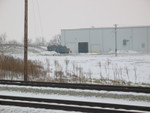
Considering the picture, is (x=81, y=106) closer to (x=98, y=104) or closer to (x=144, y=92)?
(x=98, y=104)

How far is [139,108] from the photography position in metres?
8.47

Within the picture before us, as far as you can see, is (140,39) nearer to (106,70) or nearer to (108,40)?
(108,40)

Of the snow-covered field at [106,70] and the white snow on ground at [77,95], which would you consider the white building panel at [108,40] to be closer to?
the snow-covered field at [106,70]

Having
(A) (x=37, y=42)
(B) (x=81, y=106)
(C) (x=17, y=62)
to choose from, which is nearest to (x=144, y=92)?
(B) (x=81, y=106)

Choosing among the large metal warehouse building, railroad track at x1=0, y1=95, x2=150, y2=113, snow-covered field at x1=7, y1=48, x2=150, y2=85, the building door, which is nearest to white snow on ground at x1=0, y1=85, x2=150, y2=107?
railroad track at x1=0, y1=95, x2=150, y2=113

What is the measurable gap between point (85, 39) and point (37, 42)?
265 feet

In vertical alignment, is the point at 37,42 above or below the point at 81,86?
above

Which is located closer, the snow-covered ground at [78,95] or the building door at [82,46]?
the snow-covered ground at [78,95]

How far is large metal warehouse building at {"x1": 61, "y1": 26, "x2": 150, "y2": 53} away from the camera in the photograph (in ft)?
270

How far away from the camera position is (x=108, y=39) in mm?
85438

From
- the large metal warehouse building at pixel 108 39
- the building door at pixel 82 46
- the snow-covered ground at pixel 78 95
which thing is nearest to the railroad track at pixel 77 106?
the snow-covered ground at pixel 78 95

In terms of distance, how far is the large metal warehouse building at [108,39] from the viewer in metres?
82.2

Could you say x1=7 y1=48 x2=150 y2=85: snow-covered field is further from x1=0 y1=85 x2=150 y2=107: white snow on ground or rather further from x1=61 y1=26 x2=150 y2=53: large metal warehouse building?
x1=61 y1=26 x2=150 y2=53: large metal warehouse building

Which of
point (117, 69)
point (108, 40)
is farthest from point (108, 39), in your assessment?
point (117, 69)
